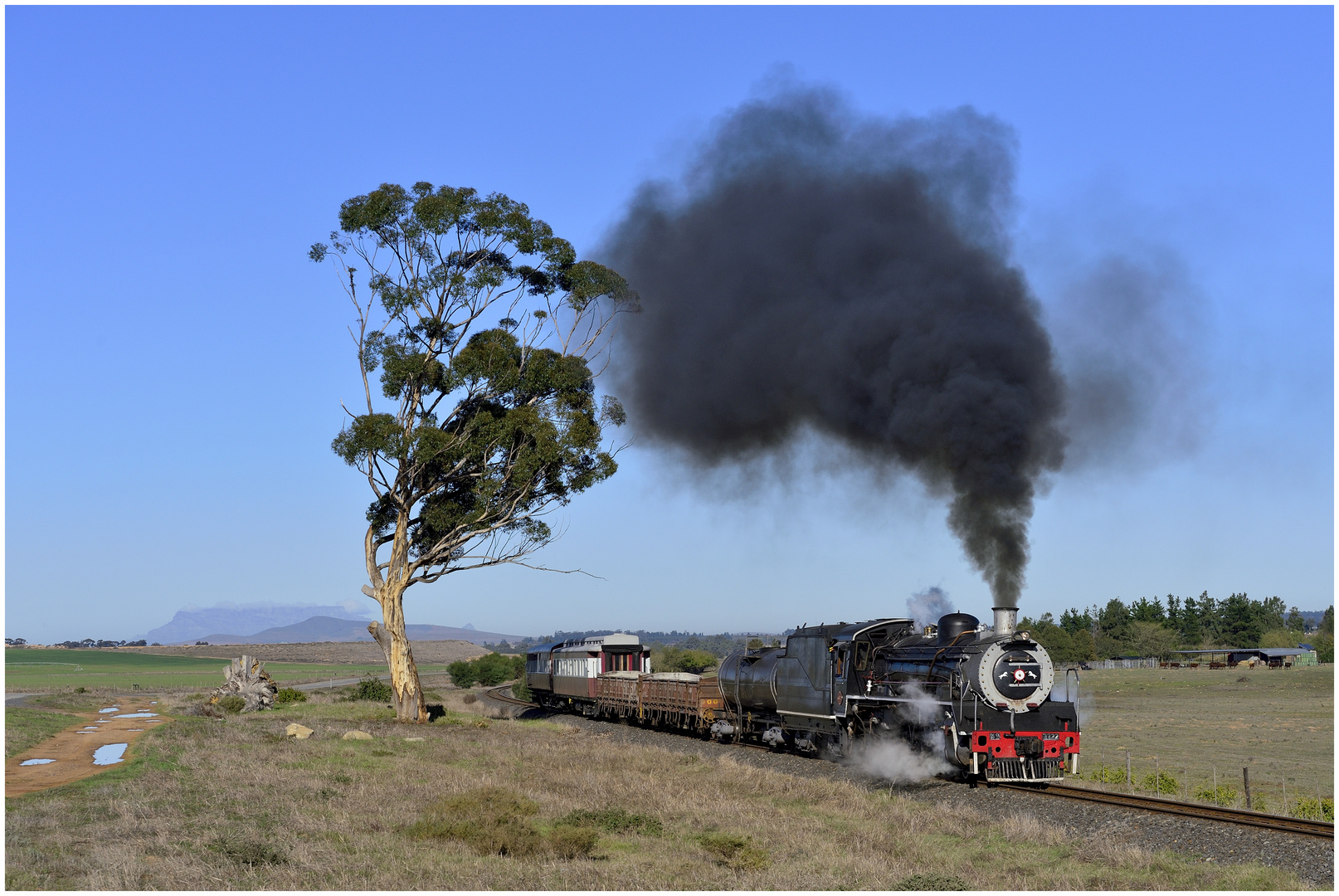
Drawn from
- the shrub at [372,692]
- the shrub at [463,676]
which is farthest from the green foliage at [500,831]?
the shrub at [463,676]

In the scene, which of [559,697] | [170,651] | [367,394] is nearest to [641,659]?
[559,697]

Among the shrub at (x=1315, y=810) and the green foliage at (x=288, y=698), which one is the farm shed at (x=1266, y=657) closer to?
the green foliage at (x=288, y=698)

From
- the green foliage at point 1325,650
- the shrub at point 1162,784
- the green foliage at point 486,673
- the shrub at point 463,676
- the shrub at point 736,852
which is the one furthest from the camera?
the green foliage at point 1325,650

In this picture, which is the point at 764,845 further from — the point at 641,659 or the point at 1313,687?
the point at 1313,687

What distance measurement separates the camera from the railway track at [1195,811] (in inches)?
497

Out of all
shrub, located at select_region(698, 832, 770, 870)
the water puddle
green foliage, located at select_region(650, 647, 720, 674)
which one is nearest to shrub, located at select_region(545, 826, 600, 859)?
shrub, located at select_region(698, 832, 770, 870)

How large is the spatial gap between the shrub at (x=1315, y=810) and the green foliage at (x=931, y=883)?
7412 mm

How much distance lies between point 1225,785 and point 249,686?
3228 centimetres

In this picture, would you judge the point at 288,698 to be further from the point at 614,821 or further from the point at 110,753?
the point at 614,821

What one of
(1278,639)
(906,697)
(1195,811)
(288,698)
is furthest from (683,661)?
(1278,639)

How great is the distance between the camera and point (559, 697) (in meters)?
39.3

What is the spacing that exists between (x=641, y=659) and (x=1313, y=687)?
2096 inches

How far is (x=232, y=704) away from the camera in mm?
37156

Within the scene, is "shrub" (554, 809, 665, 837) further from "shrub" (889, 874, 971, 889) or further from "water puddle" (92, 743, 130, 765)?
"water puddle" (92, 743, 130, 765)
